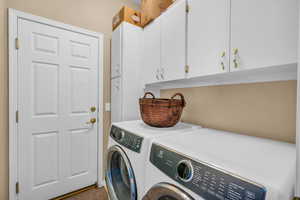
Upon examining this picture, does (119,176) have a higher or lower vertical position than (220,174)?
lower

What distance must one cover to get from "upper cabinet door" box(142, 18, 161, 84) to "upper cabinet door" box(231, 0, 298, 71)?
30.8 inches

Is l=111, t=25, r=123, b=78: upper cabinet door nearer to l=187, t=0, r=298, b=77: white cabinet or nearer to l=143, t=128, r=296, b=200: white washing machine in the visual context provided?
l=187, t=0, r=298, b=77: white cabinet

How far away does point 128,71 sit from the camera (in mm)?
1799

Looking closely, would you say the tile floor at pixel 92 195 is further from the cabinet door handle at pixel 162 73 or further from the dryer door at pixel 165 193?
the cabinet door handle at pixel 162 73

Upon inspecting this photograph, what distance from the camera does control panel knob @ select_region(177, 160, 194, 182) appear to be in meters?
0.54

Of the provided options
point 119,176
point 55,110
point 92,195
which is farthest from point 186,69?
point 92,195

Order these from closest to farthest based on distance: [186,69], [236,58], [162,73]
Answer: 1. [236,58]
2. [186,69]
3. [162,73]

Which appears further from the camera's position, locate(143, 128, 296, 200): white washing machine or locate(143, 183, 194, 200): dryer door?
locate(143, 183, 194, 200): dryer door

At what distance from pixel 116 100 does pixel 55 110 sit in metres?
0.75

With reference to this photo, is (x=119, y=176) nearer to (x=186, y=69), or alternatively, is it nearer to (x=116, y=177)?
(x=116, y=177)

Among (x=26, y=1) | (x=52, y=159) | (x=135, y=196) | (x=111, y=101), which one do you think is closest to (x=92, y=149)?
(x=52, y=159)

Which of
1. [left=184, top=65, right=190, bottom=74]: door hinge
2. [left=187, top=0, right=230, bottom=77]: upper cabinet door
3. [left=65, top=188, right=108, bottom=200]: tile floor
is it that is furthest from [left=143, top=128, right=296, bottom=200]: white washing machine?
[left=65, top=188, right=108, bottom=200]: tile floor

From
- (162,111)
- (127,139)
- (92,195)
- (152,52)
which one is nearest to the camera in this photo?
(127,139)

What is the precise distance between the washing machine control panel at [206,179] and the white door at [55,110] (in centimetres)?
163
